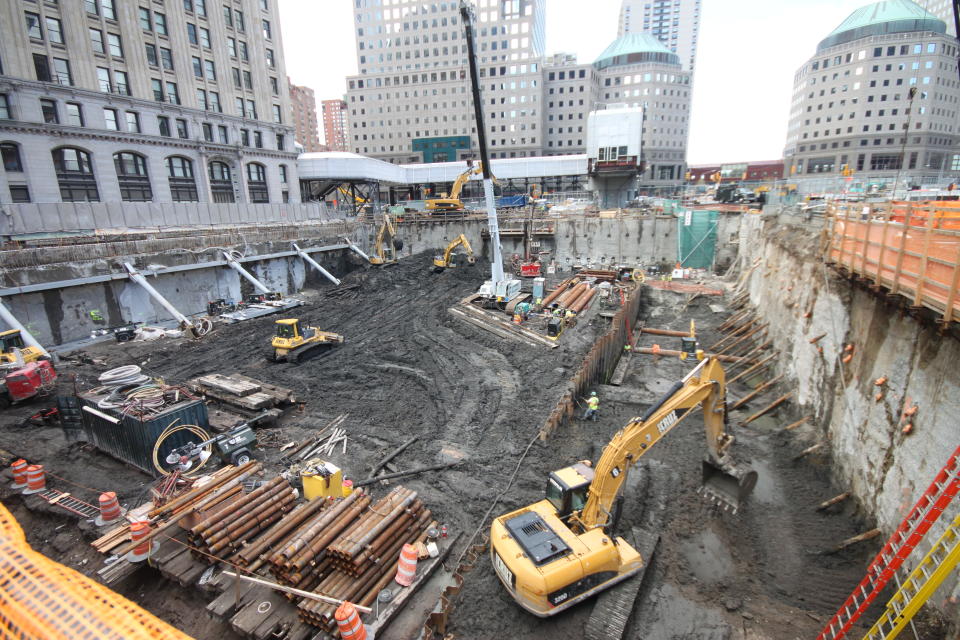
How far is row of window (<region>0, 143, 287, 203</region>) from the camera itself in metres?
32.5

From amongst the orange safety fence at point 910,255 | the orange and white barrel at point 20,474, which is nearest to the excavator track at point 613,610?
the orange safety fence at point 910,255

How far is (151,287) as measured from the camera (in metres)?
24.2

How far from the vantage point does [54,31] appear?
109 ft

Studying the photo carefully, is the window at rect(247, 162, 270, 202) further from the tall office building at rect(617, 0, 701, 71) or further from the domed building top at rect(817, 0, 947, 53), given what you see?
the tall office building at rect(617, 0, 701, 71)

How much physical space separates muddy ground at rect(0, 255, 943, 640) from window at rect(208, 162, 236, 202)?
27.0m

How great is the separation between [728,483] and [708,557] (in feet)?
5.57

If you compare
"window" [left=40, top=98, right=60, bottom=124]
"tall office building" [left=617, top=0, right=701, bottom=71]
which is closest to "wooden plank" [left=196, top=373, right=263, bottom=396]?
"window" [left=40, top=98, right=60, bottom=124]

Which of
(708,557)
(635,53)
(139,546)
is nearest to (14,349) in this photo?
(139,546)

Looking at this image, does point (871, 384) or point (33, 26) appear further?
point (33, 26)

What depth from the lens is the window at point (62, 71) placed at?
1312 inches

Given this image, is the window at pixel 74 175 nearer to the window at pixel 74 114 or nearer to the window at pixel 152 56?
the window at pixel 74 114

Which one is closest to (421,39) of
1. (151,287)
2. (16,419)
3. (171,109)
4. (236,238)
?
(171,109)

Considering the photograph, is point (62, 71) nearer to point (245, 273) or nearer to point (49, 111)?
point (49, 111)

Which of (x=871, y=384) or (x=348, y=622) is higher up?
(x=871, y=384)
